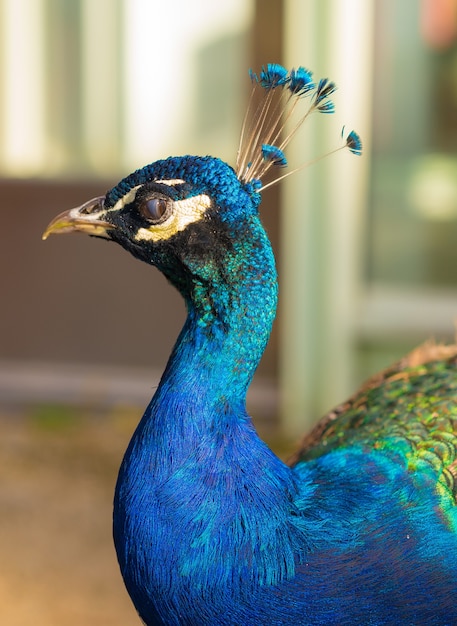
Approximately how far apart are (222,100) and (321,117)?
0.69 meters

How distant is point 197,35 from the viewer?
4258 mm

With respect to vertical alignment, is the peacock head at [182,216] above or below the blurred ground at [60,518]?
above

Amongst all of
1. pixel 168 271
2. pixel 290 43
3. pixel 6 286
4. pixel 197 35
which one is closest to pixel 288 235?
pixel 290 43

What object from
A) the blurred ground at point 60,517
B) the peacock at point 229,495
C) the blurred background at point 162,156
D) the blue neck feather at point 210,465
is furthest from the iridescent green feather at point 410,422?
the blurred background at point 162,156

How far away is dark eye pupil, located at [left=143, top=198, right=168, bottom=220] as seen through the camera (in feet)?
4.41

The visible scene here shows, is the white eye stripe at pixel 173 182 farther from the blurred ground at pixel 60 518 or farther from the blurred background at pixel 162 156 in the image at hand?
the blurred background at pixel 162 156

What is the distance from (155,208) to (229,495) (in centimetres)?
39

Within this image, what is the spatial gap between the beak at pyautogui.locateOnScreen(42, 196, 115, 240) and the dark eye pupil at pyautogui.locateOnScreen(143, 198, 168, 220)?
77mm

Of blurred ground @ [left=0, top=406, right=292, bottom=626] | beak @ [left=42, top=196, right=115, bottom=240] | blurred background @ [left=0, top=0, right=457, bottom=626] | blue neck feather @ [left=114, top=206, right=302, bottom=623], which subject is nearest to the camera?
blue neck feather @ [left=114, top=206, right=302, bottom=623]

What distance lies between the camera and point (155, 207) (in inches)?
52.9

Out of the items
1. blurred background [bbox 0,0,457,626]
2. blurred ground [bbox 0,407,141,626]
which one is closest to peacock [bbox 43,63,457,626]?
blurred ground [bbox 0,407,141,626]

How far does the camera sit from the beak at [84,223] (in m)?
1.41

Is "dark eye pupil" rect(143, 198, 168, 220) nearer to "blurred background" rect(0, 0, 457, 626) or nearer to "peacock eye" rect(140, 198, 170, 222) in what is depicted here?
"peacock eye" rect(140, 198, 170, 222)

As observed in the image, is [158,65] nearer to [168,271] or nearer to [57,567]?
[57,567]
